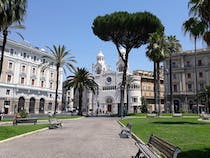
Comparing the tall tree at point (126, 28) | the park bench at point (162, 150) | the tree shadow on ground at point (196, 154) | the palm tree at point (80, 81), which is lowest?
the tree shadow on ground at point (196, 154)

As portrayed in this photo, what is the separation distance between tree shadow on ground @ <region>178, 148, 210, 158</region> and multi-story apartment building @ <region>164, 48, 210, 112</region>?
57434 mm

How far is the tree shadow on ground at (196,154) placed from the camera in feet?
26.0

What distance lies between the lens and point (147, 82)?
87688mm

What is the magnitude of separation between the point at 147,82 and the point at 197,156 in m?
80.7

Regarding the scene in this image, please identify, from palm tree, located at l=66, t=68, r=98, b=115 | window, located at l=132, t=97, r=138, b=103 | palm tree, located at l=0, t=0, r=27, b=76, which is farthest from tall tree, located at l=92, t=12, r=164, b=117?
window, located at l=132, t=97, r=138, b=103

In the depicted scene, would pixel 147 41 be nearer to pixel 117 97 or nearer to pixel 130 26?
pixel 130 26

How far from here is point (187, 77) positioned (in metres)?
67.0

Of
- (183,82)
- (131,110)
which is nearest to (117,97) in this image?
(131,110)

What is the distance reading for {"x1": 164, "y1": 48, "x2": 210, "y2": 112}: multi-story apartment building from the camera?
64188mm

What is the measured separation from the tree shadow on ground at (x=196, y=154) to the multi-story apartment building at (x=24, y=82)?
45471 mm

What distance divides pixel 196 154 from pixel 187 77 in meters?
62.1

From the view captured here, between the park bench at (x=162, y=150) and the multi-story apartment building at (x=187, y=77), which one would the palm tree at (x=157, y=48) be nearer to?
the multi-story apartment building at (x=187, y=77)

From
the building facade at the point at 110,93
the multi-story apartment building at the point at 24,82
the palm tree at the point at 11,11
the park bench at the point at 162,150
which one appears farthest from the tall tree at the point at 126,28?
the building facade at the point at 110,93

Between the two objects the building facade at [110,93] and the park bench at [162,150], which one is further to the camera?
the building facade at [110,93]
